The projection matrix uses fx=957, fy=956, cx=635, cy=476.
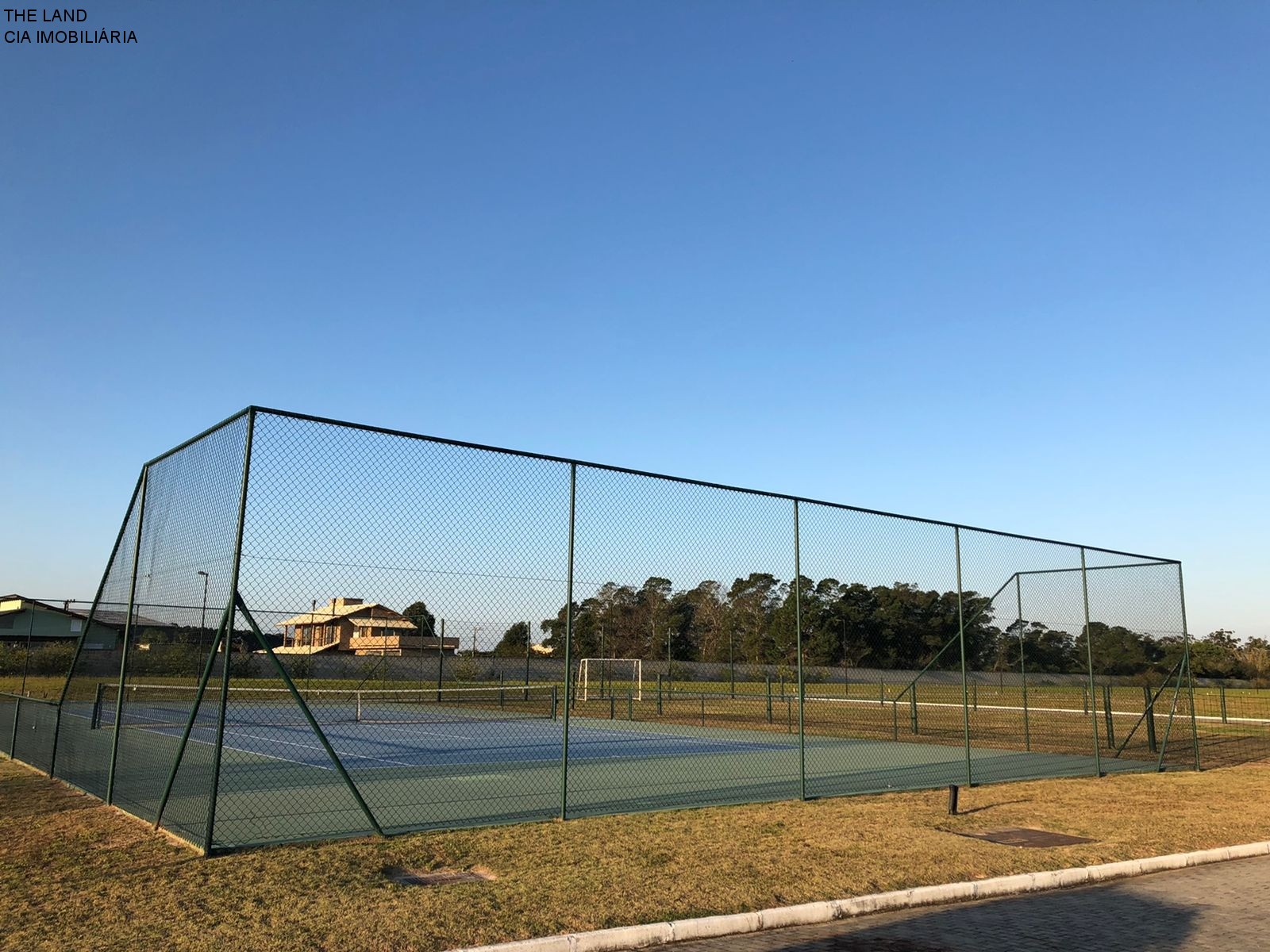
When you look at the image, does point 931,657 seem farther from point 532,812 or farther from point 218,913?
point 218,913

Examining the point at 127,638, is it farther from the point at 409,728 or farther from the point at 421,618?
the point at 409,728

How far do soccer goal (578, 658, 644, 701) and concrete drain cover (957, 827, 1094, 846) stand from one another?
39.7 ft

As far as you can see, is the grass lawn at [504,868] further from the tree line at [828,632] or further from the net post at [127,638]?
the tree line at [828,632]

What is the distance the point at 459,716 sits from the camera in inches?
1072

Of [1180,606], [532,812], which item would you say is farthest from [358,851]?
[1180,606]

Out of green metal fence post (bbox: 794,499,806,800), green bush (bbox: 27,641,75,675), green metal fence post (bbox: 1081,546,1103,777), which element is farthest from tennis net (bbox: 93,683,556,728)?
green metal fence post (bbox: 1081,546,1103,777)

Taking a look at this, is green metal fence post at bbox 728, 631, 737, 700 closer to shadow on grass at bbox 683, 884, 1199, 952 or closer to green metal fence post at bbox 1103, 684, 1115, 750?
green metal fence post at bbox 1103, 684, 1115, 750

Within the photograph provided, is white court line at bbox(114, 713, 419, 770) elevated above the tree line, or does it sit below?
below

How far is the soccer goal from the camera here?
25.3m

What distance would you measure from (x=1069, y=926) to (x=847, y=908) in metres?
1.50

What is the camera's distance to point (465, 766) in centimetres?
1476

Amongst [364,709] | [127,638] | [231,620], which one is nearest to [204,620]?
[127,638]

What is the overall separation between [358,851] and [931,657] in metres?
10.9

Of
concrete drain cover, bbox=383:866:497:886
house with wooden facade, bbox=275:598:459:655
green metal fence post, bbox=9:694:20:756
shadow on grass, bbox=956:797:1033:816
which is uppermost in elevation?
house with wooden facade, bbox=275:598:459:655
